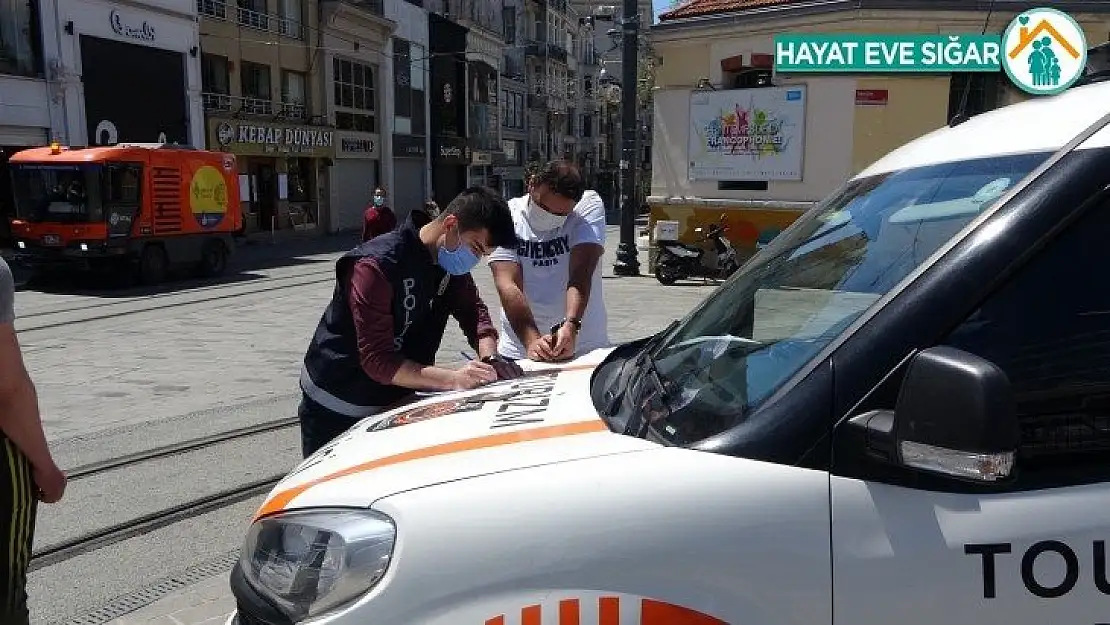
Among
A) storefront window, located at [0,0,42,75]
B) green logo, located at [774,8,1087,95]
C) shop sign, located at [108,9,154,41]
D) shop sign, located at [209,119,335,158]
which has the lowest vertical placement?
shop sign, located at [209,119,335,158]

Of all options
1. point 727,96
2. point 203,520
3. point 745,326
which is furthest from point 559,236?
point 727,96

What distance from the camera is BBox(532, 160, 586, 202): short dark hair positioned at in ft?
12.8

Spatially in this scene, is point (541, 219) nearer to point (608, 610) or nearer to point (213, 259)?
point (608, 610)

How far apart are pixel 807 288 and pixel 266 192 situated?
3218cm

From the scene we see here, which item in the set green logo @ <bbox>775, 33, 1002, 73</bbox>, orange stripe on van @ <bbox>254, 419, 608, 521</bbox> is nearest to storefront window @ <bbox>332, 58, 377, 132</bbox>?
green logo @ <bbox>775, 33, 1002, 73</bbox>

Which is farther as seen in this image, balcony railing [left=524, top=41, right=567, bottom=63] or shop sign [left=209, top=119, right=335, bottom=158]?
balcony railing [left=524, top=41, right=567, bottom=63]

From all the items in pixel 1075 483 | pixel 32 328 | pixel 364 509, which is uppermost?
pixel 1075 483

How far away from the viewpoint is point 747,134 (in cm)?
1569

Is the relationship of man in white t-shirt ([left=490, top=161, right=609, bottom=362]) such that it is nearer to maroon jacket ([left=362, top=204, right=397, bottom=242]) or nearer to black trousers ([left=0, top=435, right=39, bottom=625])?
black trousers ([left=0, top=435, right=39, bottom=625])

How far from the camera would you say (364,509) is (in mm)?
1762

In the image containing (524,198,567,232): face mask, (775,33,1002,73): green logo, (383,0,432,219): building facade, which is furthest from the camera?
(383,0,432,219): building facade

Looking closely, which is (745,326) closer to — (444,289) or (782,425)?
(782,425)

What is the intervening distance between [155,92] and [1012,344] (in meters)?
28.2

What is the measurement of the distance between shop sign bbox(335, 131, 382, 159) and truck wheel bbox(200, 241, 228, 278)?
1659 cm
